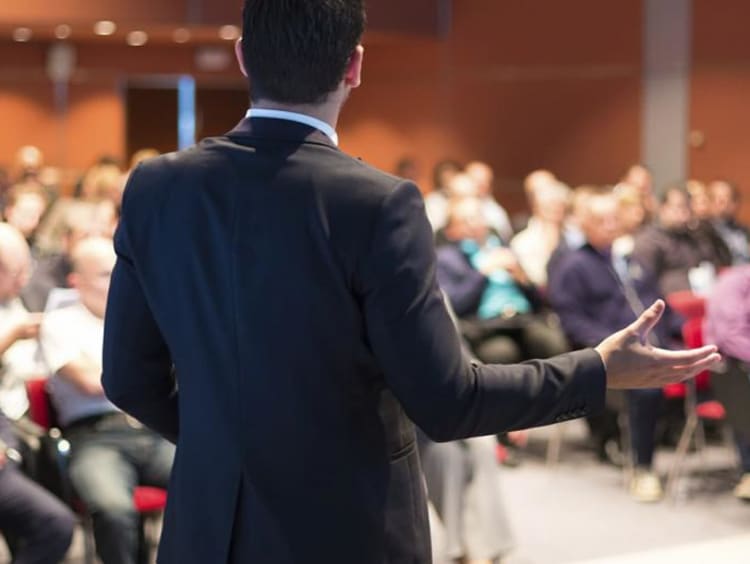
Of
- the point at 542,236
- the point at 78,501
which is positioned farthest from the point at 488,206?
the point at 78,501

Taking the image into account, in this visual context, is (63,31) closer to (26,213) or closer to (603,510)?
(26,213)

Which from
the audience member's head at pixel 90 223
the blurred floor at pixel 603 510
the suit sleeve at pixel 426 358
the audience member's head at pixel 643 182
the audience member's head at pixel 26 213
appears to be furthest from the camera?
the audience member's head at pixel 643 182

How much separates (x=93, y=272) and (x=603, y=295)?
2982 mm

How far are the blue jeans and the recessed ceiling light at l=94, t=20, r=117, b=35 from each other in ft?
29.1

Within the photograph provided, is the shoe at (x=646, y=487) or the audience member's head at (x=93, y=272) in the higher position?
the audience member's head at (x=93, y=272)

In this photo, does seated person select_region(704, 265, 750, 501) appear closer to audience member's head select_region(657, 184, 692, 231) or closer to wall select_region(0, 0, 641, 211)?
audience member's head select_region(657, 184, 692, 231)

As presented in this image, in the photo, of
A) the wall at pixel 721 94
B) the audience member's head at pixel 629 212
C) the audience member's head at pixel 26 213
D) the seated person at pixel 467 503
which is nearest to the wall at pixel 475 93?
the wall at pixel 721 94

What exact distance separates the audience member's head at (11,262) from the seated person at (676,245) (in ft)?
12.6

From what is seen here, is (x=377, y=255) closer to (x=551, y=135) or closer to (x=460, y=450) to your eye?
(x=460, y=450)

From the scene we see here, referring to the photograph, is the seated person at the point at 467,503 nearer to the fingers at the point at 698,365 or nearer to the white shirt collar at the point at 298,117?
the fingers at the point at 698,365

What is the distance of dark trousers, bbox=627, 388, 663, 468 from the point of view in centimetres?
618

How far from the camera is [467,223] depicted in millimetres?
6926

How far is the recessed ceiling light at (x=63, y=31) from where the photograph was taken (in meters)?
12.9

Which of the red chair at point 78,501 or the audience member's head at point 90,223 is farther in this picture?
the audience member's head at point 90,223
